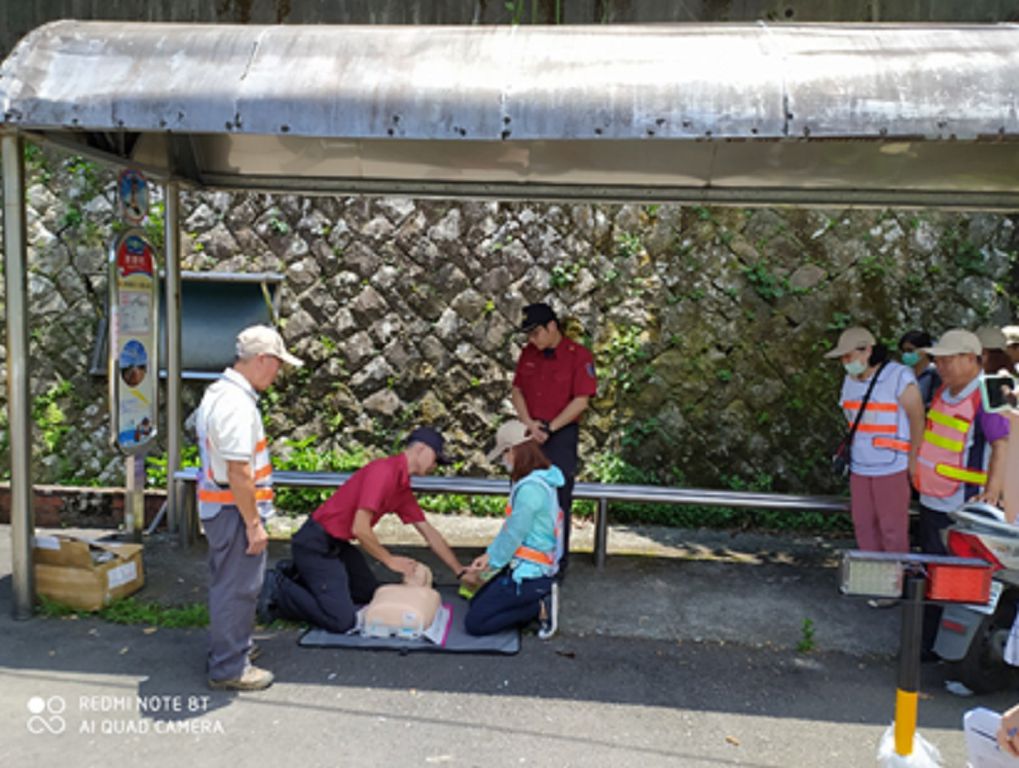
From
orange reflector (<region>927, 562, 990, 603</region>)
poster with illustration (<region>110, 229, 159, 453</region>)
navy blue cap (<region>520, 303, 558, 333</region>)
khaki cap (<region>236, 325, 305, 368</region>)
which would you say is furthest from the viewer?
navy blue cap (<region>520, 303, 558, 333</region>)

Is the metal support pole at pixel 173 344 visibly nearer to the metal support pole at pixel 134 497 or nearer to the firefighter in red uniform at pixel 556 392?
the metal support pole at pixel 134 497

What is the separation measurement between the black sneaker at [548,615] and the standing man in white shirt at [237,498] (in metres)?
1.63

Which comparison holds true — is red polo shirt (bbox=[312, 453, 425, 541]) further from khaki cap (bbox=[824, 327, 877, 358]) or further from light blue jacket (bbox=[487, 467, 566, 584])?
khaki cap (bbox=[824, 327, 877, 358])

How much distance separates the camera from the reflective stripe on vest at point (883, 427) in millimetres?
5426

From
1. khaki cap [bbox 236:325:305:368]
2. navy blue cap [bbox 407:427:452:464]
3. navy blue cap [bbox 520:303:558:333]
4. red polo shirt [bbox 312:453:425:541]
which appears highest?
navy blue cap [bbox 520:303:558:333]

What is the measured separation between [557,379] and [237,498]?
2789mm

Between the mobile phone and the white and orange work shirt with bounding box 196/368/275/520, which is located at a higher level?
the mobile phone

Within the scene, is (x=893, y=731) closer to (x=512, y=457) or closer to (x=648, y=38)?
(x=512, y=457)

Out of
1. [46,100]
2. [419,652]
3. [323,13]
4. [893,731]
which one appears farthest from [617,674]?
[323,13]

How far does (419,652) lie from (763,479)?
4.51 meters

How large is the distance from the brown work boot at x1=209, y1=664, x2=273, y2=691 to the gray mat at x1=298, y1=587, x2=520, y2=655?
1.70 feet

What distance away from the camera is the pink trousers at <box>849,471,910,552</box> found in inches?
216

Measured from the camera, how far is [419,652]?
182 inches

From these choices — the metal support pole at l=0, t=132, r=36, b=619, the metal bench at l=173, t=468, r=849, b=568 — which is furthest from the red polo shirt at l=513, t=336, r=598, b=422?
the metal support pole at l=0, t=132, r=36, b=619
